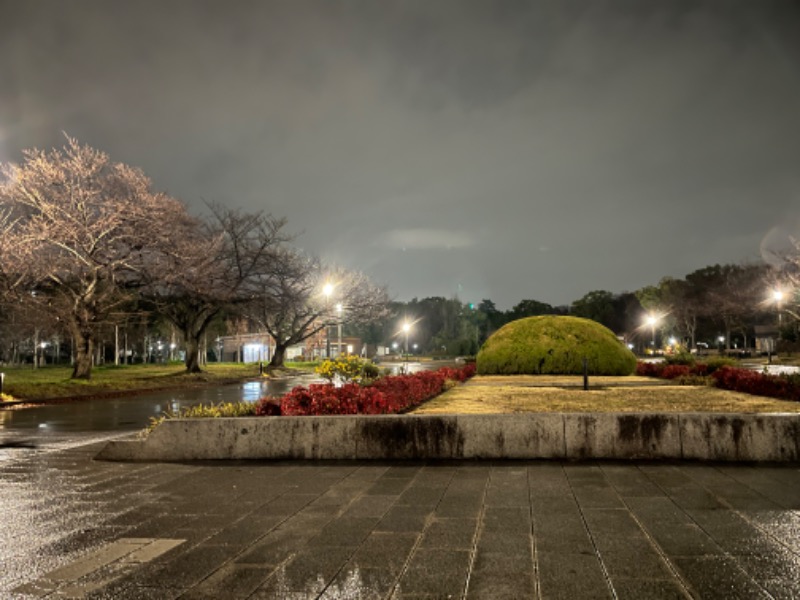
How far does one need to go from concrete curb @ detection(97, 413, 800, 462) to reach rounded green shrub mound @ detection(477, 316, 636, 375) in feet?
56.0

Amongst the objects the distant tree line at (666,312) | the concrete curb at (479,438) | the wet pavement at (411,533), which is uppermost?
the distant tree line at (666,312)

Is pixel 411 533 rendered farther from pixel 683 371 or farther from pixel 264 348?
pixel 264 348

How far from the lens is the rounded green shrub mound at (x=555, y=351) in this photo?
2508cm

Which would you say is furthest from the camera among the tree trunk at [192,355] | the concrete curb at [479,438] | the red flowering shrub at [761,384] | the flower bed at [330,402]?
the tree trunk at [192,355]

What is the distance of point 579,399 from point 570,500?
28.5 ft

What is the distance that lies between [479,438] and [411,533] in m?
3.46

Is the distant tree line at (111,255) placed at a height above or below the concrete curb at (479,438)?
above

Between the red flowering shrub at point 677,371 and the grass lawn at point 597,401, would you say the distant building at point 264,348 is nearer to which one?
the red flowering shrub at point 677,371

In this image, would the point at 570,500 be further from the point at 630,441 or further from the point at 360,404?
the point at 360,404

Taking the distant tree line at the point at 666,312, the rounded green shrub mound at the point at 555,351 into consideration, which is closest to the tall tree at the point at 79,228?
the rounded green shrub mound at the point at 555,351

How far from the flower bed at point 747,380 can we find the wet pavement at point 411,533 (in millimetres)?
7147

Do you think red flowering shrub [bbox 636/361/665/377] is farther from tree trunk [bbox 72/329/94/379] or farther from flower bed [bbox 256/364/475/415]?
tree trunk [bbox 72/329/94/379]

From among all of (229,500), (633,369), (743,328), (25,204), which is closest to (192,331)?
(25,204)

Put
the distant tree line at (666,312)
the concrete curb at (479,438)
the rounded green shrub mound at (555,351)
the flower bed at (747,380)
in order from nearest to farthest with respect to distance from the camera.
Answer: the concrete curb at (479,438)
the flower bed at (747,380)
the rounded green shrub mound at (555,351)
the distant tree line at (666,312)
